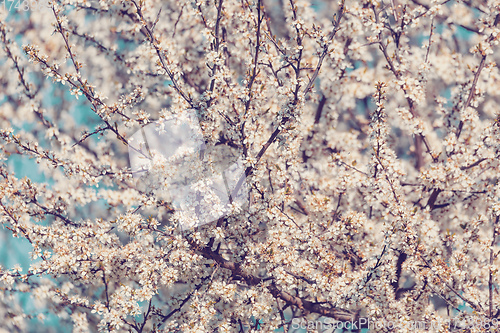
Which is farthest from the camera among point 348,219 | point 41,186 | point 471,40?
point 471,40

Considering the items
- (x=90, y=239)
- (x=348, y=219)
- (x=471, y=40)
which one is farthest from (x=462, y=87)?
(x=90, y=239)

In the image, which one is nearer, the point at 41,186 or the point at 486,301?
the point at 486,301

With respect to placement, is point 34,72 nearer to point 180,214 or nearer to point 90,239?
point 90,239

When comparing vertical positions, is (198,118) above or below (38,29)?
below

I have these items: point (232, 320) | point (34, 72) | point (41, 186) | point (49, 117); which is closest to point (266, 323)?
point (232, 320)

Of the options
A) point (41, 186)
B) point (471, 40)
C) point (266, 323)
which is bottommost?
point (266, 323)

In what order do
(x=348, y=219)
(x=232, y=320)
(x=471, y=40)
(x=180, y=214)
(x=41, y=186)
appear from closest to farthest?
(x=180, y=214) < (x=348, y=219) < (x=232, y=320) < (x=41, y=186) < (x=471, y=40)
